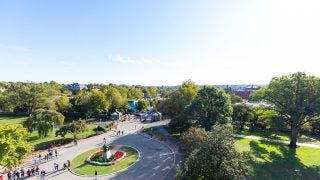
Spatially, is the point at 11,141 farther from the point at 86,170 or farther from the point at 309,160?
the point at 309,160

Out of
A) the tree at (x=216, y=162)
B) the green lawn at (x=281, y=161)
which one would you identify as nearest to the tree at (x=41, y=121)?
the green lawn at (x=281, y=161)

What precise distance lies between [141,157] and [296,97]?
943 inches

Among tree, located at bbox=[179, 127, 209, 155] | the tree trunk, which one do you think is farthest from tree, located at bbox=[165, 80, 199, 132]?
the tree trunk

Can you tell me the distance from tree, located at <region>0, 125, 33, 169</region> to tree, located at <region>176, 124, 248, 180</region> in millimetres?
17244

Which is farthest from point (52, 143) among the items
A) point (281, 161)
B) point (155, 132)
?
point (281, 161)

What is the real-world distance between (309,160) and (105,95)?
2200 inches

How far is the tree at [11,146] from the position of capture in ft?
81.1

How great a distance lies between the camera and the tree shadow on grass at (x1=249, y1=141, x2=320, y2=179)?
1115 inches

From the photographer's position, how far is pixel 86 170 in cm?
2992

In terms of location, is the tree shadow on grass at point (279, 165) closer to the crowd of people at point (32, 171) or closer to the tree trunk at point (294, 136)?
the tree trunk at point (294, 136)

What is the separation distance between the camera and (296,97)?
125ft

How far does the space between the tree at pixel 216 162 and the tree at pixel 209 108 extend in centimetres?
2102

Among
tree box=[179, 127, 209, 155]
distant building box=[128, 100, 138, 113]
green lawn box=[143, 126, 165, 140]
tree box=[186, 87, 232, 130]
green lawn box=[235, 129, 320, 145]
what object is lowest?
green lawn box=[143, 126, 165, 140]

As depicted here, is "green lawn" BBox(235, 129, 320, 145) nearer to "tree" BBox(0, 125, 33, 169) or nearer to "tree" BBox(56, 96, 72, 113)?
"tree" BBox(0, 125, 33, 169)
